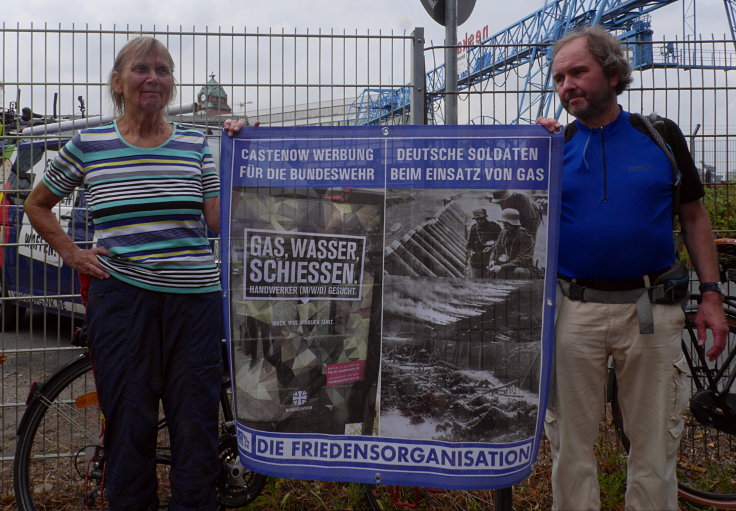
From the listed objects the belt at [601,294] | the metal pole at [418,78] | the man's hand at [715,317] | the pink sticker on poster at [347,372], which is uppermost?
the metal pole at [418,78]

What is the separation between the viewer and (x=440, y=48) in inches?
142

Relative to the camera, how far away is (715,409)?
3170mm

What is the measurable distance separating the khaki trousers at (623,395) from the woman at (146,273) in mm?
1367

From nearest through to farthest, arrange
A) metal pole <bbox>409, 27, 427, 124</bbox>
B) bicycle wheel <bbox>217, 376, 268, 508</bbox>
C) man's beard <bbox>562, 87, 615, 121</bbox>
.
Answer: man's beard <bbox>562, 87, 615, 121</bbox>
bicycle wheel <bbox>217, 376, 268, 508</bbox>
metal pole <bbox>409, 27, 427, 124</bbox>

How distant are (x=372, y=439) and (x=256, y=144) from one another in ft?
3.75

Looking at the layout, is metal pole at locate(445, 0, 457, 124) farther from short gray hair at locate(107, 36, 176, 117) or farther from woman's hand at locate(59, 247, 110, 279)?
woman's hand at locate(59, 247, 110, 279)

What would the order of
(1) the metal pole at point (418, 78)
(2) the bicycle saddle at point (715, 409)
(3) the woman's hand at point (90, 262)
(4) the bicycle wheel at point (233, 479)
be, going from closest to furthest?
(3) the woman's hand at point (90, 262) → (4) the bicycle wheel at point (233, 479) → (2) the bicycle saddle at point (715, 409) → (1) the metal pole at point (418, 78)

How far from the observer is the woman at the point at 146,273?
2.42 metres

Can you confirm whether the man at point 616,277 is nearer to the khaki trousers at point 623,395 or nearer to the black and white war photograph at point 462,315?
the khaki trousers at point 623,395

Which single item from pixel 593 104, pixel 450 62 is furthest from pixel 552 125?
pixel 450 62

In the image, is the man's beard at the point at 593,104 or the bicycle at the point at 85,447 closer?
the man's beard at the point at 593,104

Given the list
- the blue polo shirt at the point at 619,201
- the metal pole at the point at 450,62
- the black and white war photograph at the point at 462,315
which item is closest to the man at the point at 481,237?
the black and white war photograph at the point at 462,315

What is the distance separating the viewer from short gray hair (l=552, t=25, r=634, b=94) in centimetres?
232

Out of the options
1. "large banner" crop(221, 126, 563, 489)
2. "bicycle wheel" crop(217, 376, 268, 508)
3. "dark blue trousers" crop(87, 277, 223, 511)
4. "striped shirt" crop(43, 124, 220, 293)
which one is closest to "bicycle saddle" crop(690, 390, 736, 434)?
"large banner" crop(221, 126, 563, 489)
